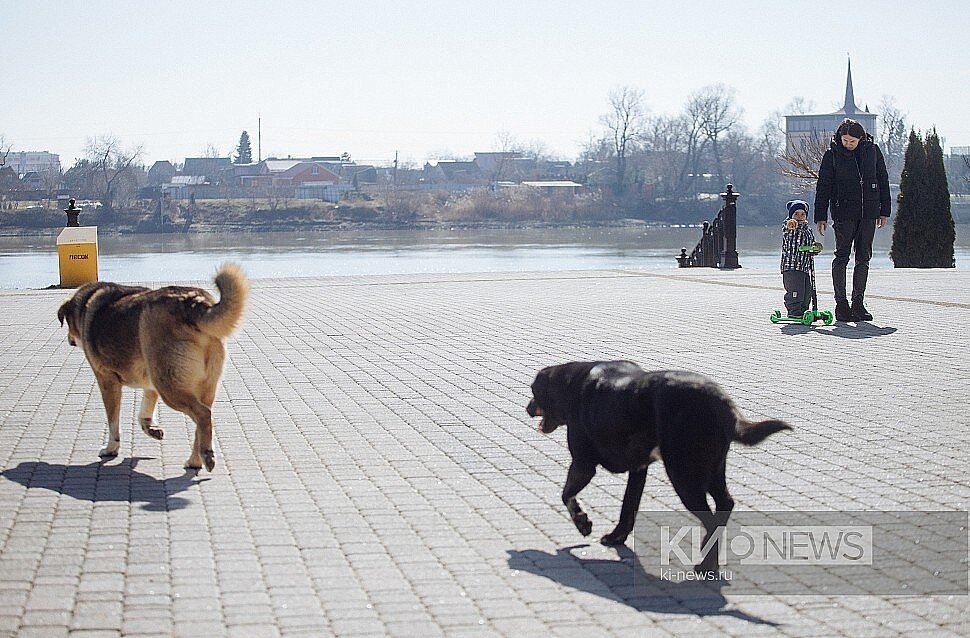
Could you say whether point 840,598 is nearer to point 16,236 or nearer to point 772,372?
point 772,372

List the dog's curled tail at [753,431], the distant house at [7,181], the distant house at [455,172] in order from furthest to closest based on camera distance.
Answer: the distant house at [455,172] → the distant house at [7,181] → the dog's curled tail at [753,431]

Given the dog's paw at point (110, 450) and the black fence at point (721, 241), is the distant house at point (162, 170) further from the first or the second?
the dog's paw at point (110, 450)

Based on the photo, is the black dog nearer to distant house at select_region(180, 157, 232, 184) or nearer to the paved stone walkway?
the paved stone walkway

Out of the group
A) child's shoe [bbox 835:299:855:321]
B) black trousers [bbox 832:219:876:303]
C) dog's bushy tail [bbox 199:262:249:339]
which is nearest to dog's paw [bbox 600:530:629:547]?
dog's bushy tail [bbox 199:262:249:339]

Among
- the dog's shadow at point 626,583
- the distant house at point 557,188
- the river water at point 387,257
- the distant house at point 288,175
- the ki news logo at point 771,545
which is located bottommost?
the river water at point 387,257

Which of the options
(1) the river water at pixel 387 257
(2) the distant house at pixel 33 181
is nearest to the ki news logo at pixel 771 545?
(1) the river water at pixel 387 257

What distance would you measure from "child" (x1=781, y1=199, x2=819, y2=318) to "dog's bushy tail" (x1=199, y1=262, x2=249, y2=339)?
8129 millimetres

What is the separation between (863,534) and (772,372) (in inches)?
178

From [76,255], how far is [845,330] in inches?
516

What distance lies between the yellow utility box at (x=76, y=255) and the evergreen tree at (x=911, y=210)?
56.8 feet

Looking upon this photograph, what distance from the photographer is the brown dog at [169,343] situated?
6.20m

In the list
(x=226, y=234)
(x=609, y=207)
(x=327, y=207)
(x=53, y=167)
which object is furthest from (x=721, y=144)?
(x=53, y=167)

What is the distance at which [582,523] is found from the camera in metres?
4.94

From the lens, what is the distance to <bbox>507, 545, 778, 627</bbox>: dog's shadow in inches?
165
